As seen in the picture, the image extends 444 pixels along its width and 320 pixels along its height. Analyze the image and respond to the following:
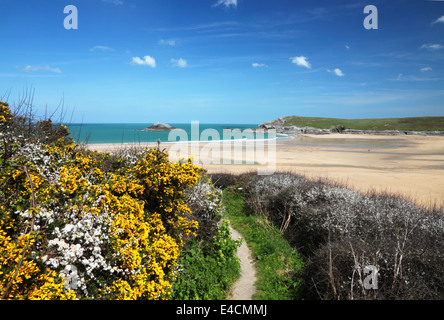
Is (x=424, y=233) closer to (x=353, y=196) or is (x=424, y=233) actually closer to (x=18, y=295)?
(x=353, y=196)

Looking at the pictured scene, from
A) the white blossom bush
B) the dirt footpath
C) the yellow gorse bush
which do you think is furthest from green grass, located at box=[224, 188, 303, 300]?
the yellow gorse bush

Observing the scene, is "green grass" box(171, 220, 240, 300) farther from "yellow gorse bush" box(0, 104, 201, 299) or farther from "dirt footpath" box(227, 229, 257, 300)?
"yellow gorse bush" box(0, 104, 201, 299)

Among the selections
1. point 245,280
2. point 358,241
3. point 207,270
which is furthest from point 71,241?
point 358,241

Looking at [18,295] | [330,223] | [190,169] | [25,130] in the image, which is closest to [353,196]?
[330,223]

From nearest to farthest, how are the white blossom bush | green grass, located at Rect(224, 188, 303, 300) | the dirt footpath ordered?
the white blossom bush → the dirt footpath → green grass, located at Rect(224, 188, 303, 300)

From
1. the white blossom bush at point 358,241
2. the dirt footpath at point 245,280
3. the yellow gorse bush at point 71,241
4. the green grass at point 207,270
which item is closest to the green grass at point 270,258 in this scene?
the dirt footpath at point 245,280

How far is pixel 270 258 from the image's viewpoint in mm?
6688

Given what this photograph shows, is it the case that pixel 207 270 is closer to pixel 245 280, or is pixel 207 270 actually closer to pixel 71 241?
pixel 245 280

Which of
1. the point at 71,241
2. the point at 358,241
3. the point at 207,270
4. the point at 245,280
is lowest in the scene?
the point at 245,280

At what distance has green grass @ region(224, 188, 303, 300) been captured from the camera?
5434 mm

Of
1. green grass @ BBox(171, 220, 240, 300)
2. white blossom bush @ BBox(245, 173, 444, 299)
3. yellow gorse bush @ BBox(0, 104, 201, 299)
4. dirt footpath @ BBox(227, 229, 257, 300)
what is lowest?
dirt footpath @ BBox(227, 229, 257, 300)

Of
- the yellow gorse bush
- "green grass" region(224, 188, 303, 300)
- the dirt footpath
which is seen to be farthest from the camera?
"green grass" region(224, 188, 303, 300)

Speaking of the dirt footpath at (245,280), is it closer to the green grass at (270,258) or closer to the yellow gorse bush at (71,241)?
the green grass at (270,258)

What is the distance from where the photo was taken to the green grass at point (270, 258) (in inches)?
214
